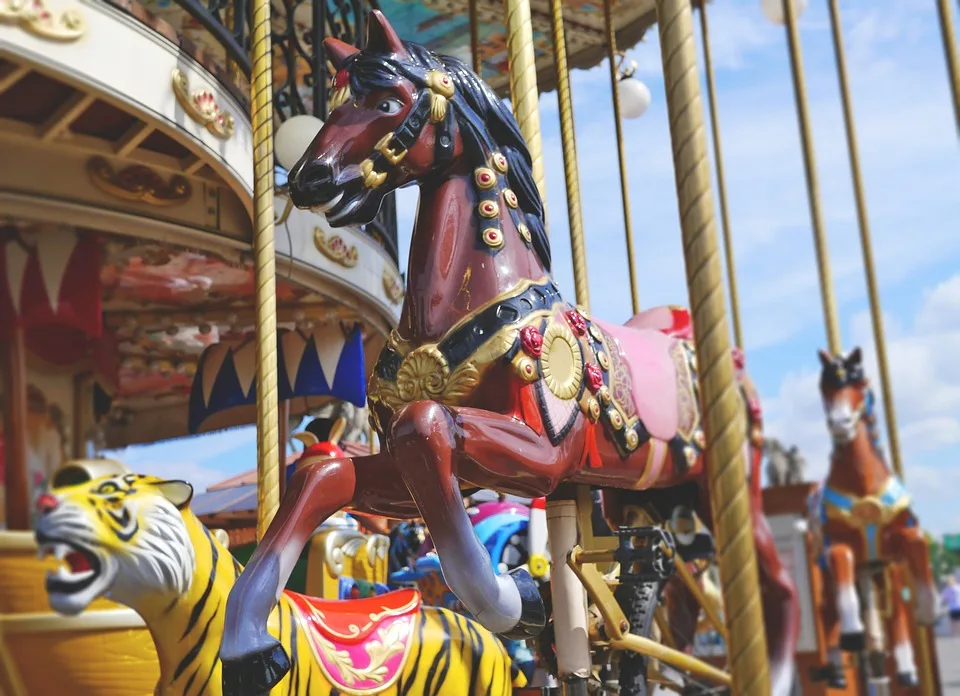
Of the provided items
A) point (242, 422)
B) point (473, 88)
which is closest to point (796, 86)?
point (473, 88)

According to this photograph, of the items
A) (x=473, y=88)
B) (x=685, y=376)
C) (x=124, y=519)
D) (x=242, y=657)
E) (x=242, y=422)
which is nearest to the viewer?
(x=242, y=657)

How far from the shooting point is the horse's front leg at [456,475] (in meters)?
1.70

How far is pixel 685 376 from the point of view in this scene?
2.72m

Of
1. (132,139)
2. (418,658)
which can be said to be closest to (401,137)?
(418,658)

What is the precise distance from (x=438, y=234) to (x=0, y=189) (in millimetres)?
2657

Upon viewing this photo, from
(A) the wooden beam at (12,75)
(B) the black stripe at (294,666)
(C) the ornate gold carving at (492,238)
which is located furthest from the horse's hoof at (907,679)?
(A) the wooden beam at (12,75)

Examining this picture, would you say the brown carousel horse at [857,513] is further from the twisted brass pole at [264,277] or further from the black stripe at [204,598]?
the black stripe at [204,598]

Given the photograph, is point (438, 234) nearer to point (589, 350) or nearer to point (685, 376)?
point (589, 350)

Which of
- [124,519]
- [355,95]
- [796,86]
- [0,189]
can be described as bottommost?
[124,519]

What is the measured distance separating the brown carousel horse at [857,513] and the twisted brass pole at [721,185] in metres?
0.60

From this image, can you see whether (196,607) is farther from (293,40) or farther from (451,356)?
(293,40)

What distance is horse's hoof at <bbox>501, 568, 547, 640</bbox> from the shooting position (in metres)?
1.96

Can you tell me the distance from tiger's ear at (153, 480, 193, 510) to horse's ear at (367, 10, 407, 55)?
1.00 meters

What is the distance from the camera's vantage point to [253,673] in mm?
1620
